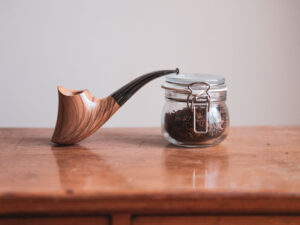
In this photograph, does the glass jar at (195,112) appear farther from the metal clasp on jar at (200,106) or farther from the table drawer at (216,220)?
the table drawer at (216,220)

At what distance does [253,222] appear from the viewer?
30.5 inches

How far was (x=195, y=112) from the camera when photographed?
966 mm

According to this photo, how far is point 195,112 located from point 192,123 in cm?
2

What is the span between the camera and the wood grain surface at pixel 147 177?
730 millimetres

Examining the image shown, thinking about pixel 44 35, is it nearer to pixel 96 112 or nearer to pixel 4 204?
pixel 96 112

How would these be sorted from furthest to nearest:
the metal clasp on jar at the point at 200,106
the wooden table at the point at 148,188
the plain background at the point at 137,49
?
the plain background at the point at 137,49 → the metal clasp on jar at the point at 200,106 → the wooden table at the point at 148,188

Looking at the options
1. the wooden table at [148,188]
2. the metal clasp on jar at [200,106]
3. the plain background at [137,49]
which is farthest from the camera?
the plain background at [137,49]

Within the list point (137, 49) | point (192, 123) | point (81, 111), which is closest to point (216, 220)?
point (192, 123)

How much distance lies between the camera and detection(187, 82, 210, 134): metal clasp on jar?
0.97 metres

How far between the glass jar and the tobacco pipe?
59mm

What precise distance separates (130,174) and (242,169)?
211 mm

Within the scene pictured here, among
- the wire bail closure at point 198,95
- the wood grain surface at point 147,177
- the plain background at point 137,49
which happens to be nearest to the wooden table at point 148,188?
the wood grain surface at point 147,177

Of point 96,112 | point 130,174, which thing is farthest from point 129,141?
point 130,174

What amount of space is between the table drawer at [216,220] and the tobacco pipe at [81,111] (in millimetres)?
312
